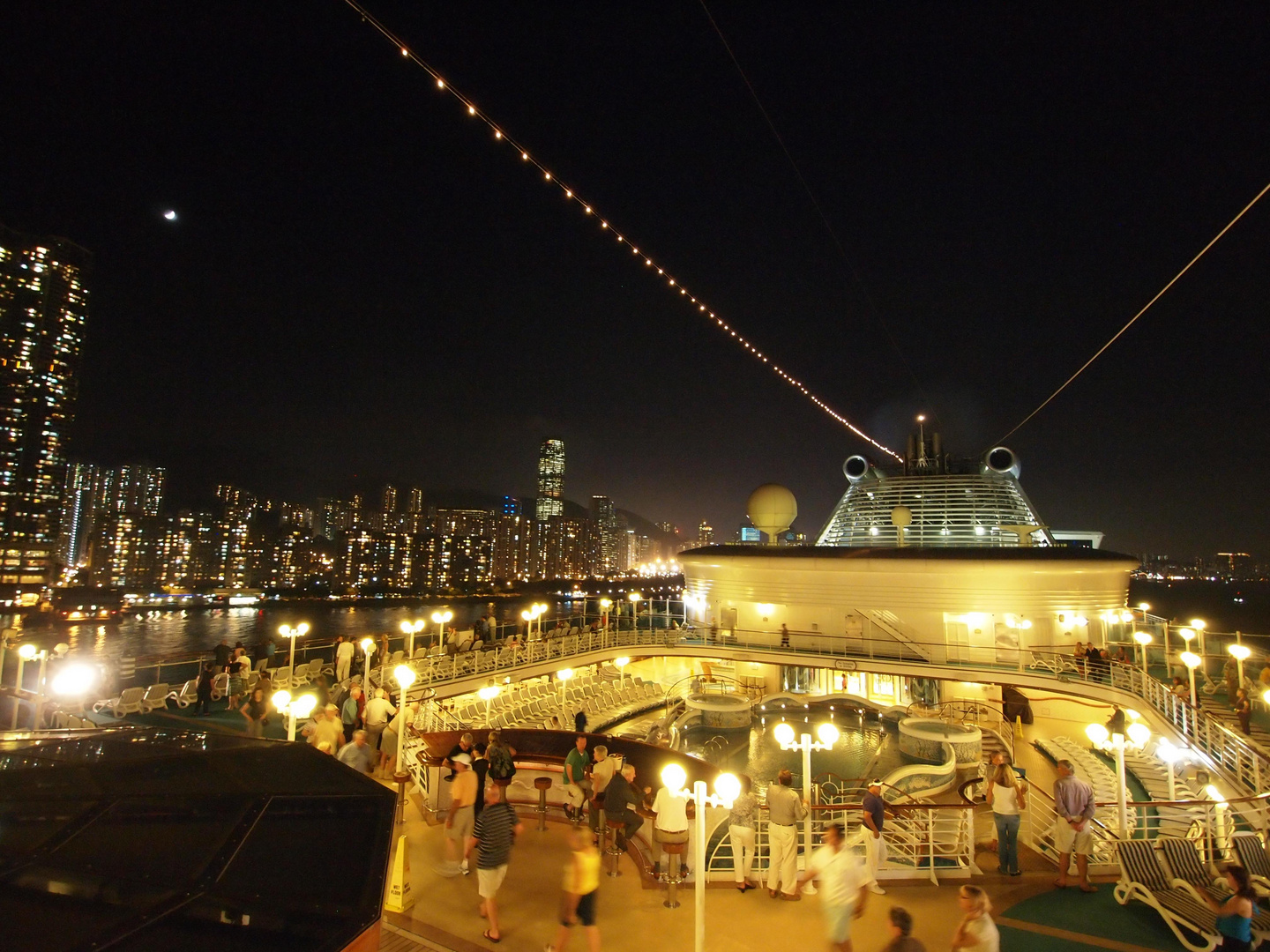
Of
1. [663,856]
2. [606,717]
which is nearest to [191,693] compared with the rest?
[606,717]

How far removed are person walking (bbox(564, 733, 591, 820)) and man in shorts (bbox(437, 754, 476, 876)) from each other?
144 cm

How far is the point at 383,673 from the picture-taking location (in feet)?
47.7

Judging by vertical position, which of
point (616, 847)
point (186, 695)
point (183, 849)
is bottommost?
point (186, 695)

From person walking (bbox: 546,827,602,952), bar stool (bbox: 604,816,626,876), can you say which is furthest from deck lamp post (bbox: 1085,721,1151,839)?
person walking (bbox: 546,827,602,952)

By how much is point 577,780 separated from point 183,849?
5.94 m

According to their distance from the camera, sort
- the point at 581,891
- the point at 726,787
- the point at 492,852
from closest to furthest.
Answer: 1. the point at 581,891
2. the point at 492,852
3. the point at 726,787

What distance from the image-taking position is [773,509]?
88.7 feet

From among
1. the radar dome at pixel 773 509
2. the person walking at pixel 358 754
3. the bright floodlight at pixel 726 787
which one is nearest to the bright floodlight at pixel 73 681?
the person walking at pixel 358 754

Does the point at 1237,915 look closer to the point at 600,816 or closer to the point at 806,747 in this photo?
the point at 806,747

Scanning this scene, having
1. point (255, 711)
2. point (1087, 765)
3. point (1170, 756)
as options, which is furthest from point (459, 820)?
point (1087, 765)

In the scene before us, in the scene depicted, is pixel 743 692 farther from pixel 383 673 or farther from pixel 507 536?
pixel 507 536

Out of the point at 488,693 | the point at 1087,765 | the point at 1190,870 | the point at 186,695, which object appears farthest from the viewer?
the point at 488,693

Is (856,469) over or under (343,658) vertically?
over

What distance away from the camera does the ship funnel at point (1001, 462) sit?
23.2 meters
